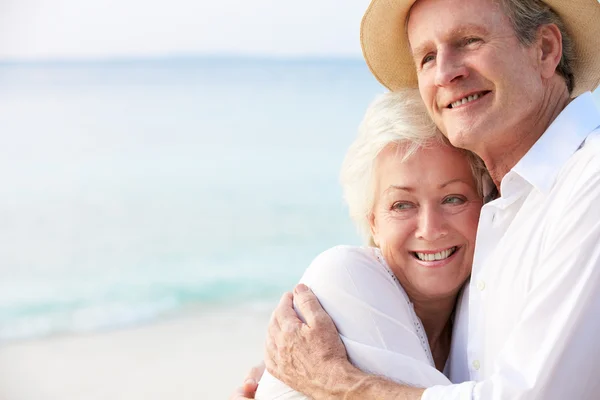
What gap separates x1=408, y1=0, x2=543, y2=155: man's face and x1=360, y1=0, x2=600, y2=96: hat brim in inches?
7.3

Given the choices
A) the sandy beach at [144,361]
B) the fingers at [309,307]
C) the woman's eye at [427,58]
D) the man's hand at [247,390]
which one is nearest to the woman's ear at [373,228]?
the fingers at [309,307]

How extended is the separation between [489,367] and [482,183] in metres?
0.52

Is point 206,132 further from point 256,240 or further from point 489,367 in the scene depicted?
point 489,367

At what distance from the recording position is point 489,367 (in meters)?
2.05

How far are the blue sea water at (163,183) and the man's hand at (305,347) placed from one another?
6.94m

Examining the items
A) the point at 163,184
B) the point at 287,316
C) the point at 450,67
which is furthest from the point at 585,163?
the point at 163,184

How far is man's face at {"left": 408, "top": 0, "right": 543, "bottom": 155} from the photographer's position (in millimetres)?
2105

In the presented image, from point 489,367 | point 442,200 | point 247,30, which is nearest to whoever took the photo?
point 489,367

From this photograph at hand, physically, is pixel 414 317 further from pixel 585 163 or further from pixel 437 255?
pixel 585 163

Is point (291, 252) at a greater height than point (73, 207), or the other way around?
point (73, 207)

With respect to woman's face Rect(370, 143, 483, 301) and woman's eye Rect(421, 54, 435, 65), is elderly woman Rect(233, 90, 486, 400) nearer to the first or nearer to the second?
woman's face Rect(370, 143, 483, 301)

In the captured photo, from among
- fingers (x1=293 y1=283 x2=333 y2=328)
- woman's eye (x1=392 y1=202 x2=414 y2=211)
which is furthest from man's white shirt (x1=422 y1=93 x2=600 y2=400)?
fingers (x1=293 y1=283 x2=333 y2=328)

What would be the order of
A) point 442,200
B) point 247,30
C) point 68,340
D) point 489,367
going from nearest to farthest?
1. point 489,367
2. point 442,200
3. point 68,340
4. point 247,30

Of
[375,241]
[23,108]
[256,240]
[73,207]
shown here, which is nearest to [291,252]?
[256,240]
